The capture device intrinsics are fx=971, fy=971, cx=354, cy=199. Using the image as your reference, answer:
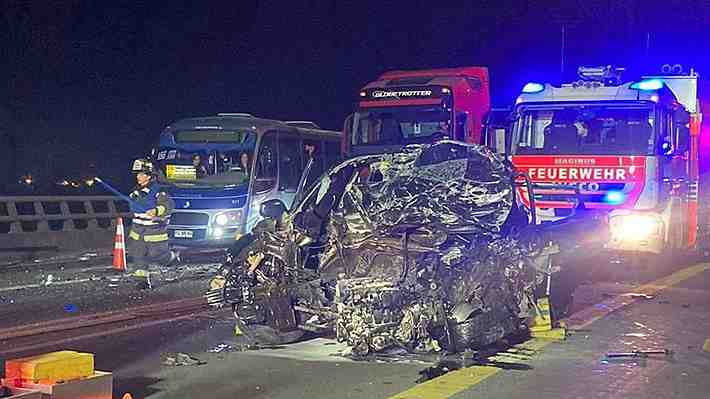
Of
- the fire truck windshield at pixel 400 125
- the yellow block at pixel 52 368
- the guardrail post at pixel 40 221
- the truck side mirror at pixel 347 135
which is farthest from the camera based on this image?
the guardrail post at pixel 40 221

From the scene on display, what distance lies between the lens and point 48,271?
583 inches

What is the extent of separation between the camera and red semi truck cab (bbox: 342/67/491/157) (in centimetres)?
1747

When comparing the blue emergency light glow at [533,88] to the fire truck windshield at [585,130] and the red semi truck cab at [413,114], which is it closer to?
the fire truck windshield at [585,130]

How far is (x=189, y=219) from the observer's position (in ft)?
54.1

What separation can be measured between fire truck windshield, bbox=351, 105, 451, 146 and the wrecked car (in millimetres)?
7930

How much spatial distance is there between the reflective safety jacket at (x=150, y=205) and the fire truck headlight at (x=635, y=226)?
619 cm

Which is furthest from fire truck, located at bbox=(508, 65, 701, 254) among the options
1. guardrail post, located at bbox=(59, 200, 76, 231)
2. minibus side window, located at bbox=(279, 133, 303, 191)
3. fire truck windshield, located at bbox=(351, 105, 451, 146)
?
guardrail post, located at bbox=(59, 200, 76, 231)

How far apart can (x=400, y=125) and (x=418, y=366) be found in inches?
405

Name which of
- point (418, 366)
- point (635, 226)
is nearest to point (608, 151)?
point (635, 226)

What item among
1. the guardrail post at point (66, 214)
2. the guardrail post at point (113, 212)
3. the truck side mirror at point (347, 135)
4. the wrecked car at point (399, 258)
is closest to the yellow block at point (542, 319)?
the wrecked car at point (399, 258)

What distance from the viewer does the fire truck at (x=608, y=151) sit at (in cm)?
1357

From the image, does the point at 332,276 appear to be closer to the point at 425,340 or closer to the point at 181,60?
the point at 425,340

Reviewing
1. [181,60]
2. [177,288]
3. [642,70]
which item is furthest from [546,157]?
[181,60]

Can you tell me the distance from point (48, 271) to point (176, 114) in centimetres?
3368
